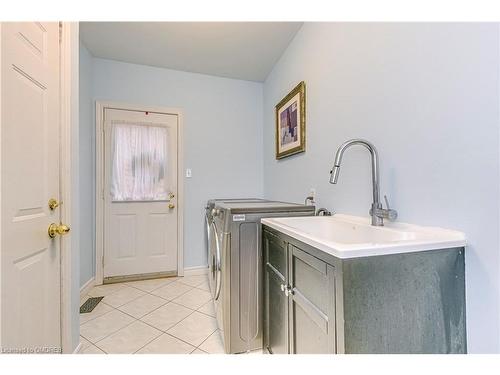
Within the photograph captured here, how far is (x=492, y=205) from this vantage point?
30.0 inches

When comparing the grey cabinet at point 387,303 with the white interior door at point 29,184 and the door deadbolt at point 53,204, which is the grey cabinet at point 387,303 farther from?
the door deadbolt at point 53,204

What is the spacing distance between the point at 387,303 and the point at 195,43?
2628 mm

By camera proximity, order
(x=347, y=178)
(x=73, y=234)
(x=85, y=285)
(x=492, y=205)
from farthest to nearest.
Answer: (x=85, y=285) < (x=347, y=178) < (x=73, y=234) < (x=492, y=205)

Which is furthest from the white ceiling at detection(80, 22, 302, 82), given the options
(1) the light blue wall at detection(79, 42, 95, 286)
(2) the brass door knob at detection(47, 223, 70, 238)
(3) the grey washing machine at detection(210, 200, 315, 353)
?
(2) the brass door knob at detection(47, 223, 70, 238)

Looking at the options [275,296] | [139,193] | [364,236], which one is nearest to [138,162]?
[139,193]

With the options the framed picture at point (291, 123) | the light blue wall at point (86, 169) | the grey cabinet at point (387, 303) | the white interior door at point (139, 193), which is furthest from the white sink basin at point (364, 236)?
the light blue wall at point (86, 169)

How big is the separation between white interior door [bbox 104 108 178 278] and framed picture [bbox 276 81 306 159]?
131 centimetres

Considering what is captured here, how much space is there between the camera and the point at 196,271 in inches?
114

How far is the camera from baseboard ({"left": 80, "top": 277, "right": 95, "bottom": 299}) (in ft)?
7.58

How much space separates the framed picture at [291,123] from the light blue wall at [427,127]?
302mm

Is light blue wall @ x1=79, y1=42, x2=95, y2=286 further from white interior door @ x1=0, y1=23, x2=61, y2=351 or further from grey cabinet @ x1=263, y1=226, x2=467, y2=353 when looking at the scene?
grey cabinet @ x1=263, y1=226, x2=467, y2=353
